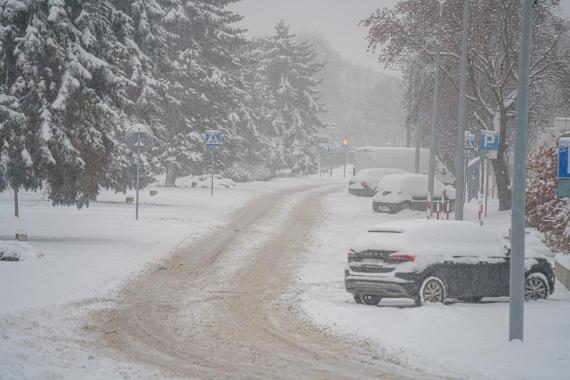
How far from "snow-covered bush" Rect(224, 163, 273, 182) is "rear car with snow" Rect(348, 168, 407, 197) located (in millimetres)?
13286

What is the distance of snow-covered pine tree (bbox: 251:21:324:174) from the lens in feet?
208

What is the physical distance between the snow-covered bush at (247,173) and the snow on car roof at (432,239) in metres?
38.1

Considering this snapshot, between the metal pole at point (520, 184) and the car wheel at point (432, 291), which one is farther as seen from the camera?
the car wheel at point (432, 291)

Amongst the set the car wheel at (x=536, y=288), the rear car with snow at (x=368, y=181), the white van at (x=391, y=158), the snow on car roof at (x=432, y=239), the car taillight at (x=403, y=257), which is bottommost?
the car wheel at (x=536, y=288)

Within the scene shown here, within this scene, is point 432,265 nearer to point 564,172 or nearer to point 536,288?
point 536,288

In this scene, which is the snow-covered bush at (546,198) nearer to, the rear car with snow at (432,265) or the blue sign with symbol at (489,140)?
the blue sign with symbol at (489,140)

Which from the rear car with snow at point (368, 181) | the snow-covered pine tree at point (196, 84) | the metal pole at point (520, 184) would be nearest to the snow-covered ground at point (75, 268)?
the metal pole at point (520, 184)

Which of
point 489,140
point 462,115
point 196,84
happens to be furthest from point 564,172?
point 196,84

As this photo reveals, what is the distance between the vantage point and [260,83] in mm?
63906

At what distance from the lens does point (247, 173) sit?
179 feet

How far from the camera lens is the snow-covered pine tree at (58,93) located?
57.4 ft

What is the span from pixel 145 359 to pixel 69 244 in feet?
35.4

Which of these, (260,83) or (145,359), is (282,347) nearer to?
(145,359)

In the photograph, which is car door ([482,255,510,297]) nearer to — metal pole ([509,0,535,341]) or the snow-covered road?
the snow-covered road
